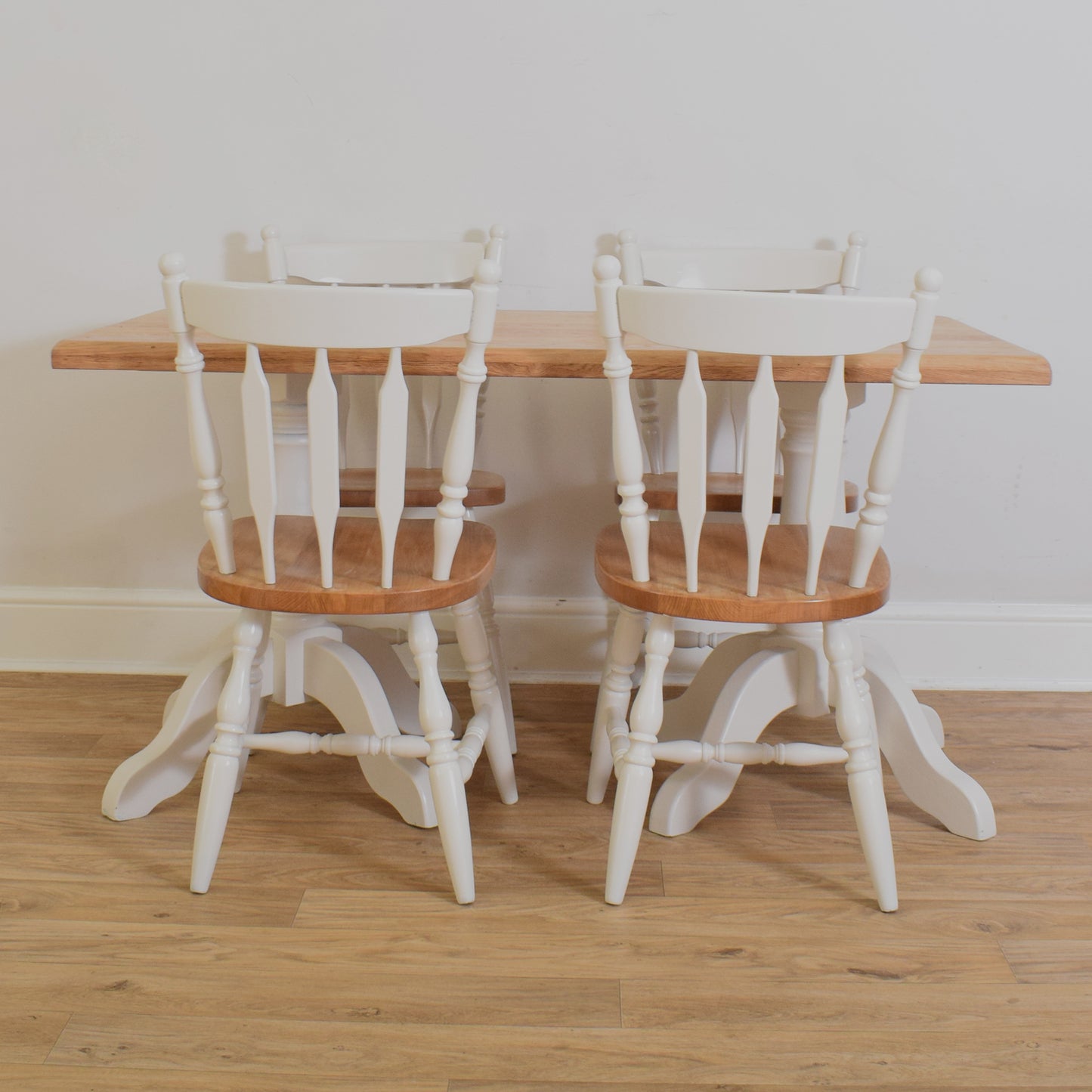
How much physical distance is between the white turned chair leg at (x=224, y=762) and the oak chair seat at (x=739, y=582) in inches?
19.9

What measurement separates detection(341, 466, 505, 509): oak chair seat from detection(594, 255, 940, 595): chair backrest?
0.45 meters

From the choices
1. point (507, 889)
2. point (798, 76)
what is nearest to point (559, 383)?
point (798, 76)

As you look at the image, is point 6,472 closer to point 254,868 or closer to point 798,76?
point 254,868

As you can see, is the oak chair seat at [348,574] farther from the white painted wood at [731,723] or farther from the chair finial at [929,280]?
the chair finial at [929,280]

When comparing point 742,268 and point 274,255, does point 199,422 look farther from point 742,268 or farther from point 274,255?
point 742,268

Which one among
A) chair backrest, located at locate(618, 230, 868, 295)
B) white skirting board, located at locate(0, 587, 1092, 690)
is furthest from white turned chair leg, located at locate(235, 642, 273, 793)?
chair backrest, located at locate(618, 230, 868, 295)

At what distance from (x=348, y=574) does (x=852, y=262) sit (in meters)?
1.05

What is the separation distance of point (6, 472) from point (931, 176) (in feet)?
6.20

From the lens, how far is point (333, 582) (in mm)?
1407

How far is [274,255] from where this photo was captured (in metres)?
1.90

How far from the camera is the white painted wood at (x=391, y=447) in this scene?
4.21 ft

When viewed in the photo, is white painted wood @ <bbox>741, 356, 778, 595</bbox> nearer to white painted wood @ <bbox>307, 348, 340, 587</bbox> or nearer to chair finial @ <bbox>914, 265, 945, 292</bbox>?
chair finial @ <bbox>914, 265, 945, 292</bbox>

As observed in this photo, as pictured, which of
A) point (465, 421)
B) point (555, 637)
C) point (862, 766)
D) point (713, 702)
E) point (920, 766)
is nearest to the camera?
point (465, 421)

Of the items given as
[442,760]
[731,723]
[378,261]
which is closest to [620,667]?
[731,723]
